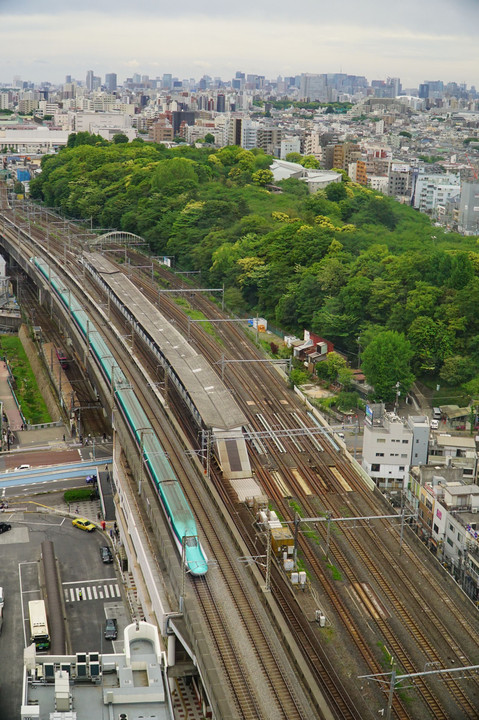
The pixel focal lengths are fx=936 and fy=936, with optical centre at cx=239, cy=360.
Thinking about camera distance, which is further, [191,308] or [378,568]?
[191,308]

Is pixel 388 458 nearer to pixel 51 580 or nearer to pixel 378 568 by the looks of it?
pixel 378 568

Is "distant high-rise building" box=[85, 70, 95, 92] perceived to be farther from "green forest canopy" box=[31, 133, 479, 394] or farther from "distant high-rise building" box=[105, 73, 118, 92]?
"green forest canopy" box=[31, 133, 479, 394]

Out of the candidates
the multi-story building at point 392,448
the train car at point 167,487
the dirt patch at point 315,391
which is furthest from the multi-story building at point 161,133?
the multi-story building at point 392,448

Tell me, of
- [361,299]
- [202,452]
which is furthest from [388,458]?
[361,299]

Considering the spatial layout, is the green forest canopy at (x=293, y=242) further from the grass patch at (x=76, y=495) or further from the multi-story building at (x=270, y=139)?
the multi-story building at (x=270, y=139)

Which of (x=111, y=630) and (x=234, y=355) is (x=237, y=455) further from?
(x=234, y=355)

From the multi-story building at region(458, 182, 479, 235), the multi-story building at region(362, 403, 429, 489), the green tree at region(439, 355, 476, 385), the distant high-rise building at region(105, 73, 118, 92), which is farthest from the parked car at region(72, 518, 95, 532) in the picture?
the distant high-rise building at region(105, 73, 118, 92)
